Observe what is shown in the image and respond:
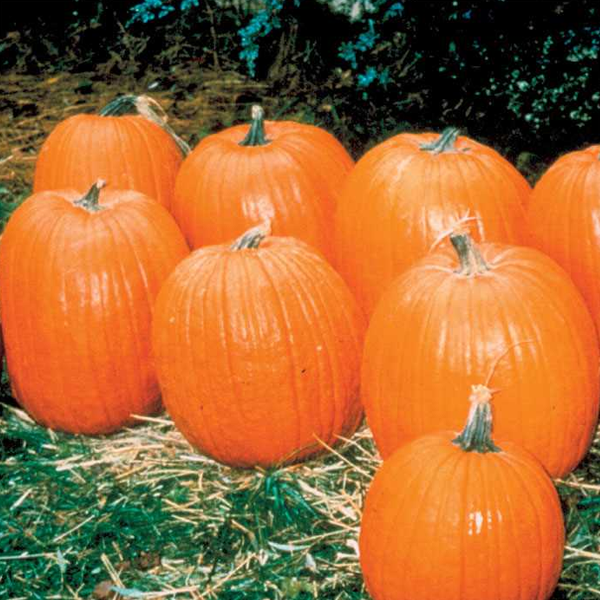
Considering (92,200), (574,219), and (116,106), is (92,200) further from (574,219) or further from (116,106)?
(574,219)

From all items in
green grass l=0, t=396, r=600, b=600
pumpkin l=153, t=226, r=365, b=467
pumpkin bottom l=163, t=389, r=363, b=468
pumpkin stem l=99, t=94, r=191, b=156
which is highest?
pumpkin stem l=99, t=94, r=191, b=156

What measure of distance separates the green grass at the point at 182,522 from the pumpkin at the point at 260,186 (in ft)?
2.57

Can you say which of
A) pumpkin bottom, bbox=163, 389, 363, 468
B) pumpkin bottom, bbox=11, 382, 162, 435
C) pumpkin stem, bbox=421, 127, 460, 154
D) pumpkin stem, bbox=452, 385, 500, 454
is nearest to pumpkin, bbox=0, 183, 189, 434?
pumpkin bottom, bbox=11, 382, 162, 435

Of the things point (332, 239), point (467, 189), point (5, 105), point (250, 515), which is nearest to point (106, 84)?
point (5, 105)

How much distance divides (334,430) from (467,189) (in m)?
0.90

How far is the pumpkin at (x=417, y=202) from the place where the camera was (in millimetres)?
3756

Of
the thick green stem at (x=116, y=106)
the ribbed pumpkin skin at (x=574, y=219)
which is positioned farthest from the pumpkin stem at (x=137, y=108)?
the ribbed pumpkin skin at (x=574, y=219)

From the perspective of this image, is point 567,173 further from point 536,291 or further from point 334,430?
point 334,430

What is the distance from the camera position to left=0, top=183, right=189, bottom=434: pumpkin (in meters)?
3.67

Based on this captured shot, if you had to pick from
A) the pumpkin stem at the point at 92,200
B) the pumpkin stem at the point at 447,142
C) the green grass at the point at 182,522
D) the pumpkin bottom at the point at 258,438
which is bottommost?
the green grass at the point at 182,522

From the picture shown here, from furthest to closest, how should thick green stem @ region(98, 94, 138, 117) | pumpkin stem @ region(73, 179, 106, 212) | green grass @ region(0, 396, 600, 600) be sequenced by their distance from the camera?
thick green stem @ region(98, 94, 138, 117) < pumpkin stem @ region(73, 179, 106, 212) < green grass @ region(0, 396, 600, 600)

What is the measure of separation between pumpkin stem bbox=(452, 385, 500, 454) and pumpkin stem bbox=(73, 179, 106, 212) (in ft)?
5.11

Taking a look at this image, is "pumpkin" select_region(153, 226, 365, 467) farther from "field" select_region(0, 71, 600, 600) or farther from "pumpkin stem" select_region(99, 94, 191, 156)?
"pumpkin stem" select_region(99, 94, 191, 156)

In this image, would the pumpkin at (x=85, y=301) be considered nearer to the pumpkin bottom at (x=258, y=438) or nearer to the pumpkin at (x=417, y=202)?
the pumpkin bottom at (x=258, y=438)
